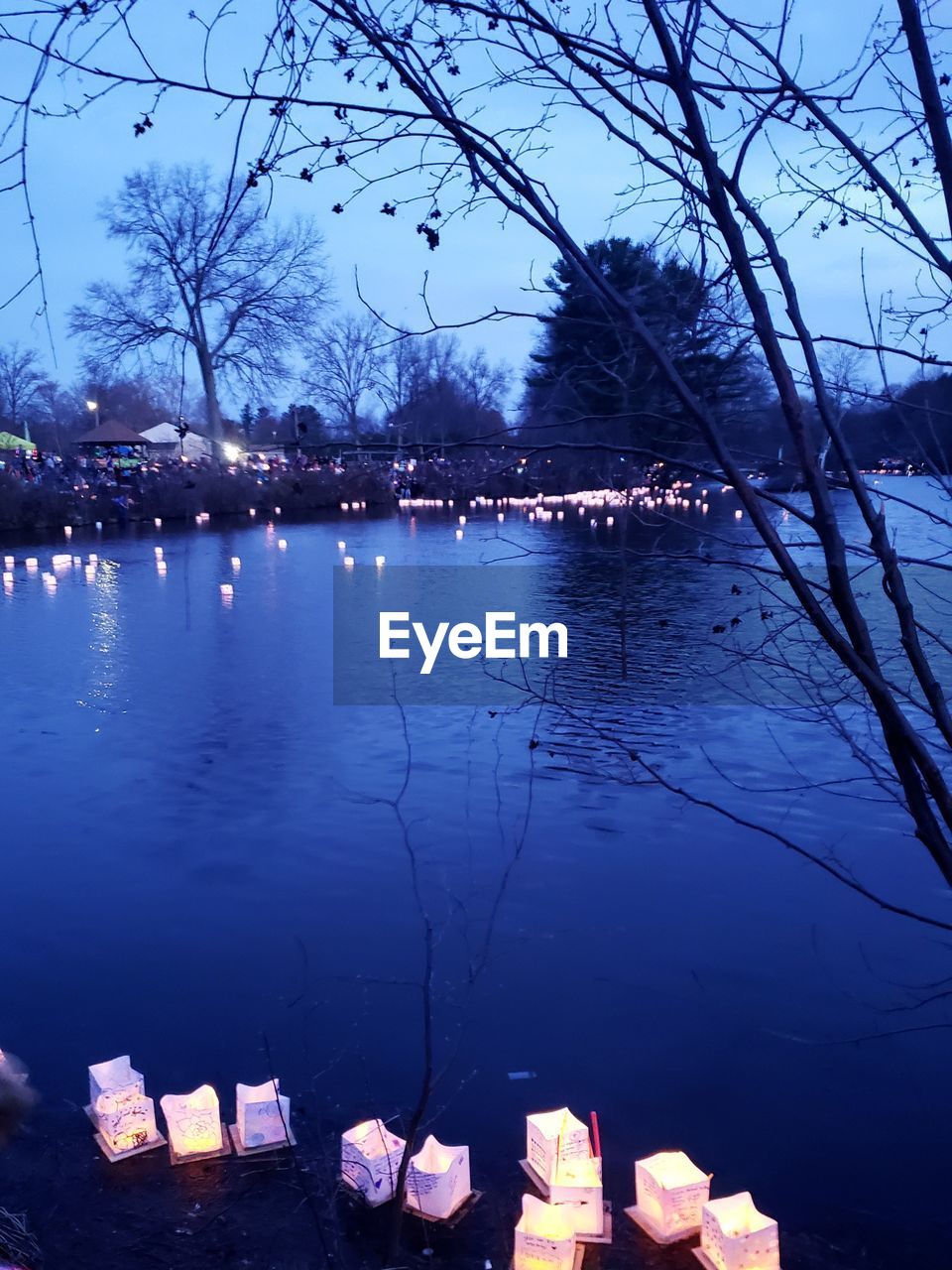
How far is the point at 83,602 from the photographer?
16.2 meters

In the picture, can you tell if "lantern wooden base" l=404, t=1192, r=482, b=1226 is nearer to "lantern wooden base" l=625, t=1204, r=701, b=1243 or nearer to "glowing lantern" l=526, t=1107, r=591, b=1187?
"glowing lantern" l=526, t=1107, r=591, b=1187

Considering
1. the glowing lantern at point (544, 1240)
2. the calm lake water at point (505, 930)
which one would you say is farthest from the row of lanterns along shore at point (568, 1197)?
the calm lake water at point (505, 930)

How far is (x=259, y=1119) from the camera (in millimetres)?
4031

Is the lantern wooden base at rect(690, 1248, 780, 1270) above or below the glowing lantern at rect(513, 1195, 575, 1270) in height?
below

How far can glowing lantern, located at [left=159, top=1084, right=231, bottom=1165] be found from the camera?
13.3 feet

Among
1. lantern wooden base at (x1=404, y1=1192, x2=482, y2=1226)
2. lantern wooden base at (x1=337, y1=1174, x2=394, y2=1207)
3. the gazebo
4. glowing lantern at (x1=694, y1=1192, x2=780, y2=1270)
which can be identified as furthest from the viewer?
the gazebo

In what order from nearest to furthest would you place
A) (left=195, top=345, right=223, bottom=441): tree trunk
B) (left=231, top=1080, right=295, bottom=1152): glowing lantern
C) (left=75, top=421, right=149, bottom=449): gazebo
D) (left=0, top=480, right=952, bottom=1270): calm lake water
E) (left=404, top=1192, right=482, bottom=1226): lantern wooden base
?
1. (left=195, top=345, right=223, bottom=441): tree trunk
2. (left=404, top=1192, right=482, bottom=1226): lantern wooden base
3. (left=231, top=1080, right=295, bottom=1152): glowing lantern
4. (left=0, top=480, right=952, bottom=1270): calm lake water
5. (left=75, top=421, right=149, bottom=449): gazebo

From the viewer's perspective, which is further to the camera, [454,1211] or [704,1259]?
[454,1211]

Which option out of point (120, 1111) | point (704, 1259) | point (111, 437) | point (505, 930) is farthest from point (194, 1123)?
point (111, 437)

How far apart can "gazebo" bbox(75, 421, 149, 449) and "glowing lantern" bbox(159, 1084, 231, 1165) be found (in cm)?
3069

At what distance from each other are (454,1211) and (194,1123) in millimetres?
1002

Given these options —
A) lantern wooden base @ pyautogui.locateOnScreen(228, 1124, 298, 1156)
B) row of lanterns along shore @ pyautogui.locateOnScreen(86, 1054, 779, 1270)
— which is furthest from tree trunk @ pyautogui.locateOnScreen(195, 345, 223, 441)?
lantern wooden base @ pyautogui.locateOnScreen(228, 1124, 298, 1156)

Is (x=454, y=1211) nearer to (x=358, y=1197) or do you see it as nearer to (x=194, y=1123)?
(x=358, y=1197)

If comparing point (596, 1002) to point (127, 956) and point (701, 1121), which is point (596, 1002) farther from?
point (127, 956)
